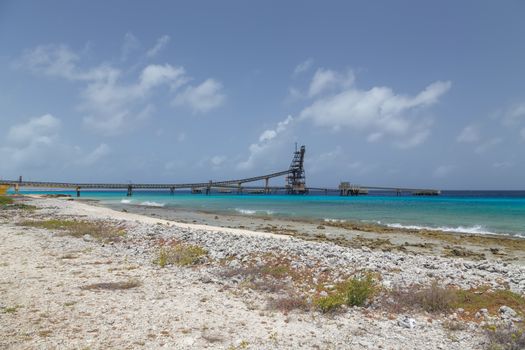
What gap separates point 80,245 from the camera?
16.3 m

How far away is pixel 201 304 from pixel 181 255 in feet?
16.5

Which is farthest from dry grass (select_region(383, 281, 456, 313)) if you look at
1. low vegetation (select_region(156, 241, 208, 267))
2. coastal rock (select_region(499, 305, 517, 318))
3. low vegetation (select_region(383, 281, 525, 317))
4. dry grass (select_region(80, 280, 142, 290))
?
low vegetation (select_region(156, 241, 208, 267))

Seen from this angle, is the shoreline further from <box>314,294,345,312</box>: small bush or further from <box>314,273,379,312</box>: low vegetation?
<box>314,294,345,312</box>: small bush

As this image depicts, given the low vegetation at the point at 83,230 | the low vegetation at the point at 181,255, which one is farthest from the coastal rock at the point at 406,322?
the low vegetation at the point at 83,230

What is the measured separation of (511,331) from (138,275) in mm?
9584

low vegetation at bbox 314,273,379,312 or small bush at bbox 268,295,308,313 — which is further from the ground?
low vegetation at bbox 314,273,379,312

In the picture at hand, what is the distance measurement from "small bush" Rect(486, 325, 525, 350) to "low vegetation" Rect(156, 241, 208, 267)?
9082 mm

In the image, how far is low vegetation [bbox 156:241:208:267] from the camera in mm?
13148

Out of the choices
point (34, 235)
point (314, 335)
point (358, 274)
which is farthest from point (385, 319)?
point (34, 235)

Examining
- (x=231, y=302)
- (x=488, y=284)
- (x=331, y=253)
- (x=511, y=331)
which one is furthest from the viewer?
(x=331, y=253)

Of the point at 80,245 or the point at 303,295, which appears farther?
the point at 80,245

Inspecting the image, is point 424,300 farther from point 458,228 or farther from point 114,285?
point 458,228

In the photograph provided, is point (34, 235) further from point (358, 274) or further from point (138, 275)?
point (358, 274)

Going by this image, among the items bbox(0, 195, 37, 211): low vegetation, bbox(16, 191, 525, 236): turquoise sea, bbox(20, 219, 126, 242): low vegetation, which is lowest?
bbox(16, 191, 525, 236): turquoise sea
